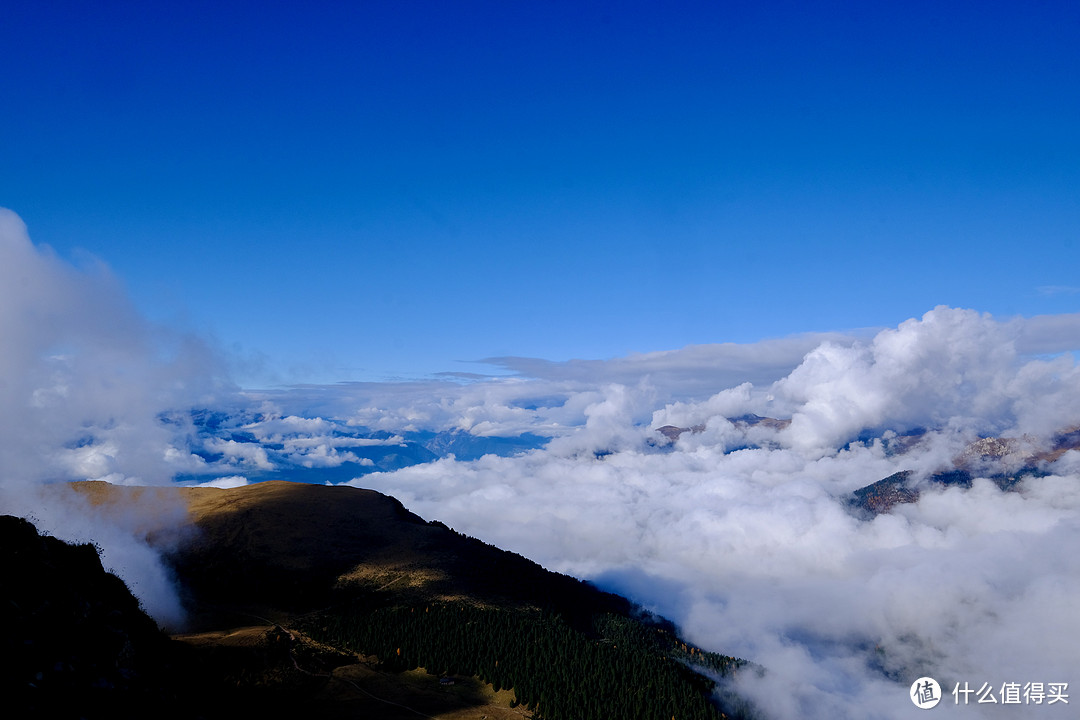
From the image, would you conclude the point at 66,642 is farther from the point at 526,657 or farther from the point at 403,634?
the point at 526,657

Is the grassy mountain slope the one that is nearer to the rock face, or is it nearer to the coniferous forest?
the coniferous forest

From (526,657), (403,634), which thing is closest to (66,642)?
(403,634)

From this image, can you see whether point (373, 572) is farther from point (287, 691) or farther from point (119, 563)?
point (287, 691)

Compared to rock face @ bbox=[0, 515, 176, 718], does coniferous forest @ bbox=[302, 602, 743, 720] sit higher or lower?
lower

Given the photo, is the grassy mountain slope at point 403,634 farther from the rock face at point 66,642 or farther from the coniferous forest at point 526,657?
the rock face at point 66,642

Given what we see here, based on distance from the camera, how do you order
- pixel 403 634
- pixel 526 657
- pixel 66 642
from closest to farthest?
pixel 66 642, pixel 526 657, pixel 403 634

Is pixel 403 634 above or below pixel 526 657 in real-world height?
above

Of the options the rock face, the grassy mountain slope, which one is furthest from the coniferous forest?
the rock face

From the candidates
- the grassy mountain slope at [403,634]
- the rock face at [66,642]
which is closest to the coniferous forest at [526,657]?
the grassy mountain slope at [403,634]
